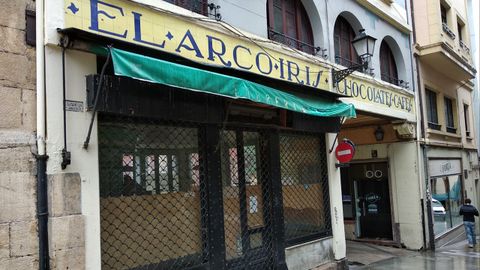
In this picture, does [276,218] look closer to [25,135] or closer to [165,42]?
[165,42]

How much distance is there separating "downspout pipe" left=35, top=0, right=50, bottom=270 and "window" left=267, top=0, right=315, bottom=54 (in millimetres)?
4192

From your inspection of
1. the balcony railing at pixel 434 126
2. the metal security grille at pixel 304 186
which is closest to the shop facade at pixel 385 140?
the balcony railing at pixel 434 126

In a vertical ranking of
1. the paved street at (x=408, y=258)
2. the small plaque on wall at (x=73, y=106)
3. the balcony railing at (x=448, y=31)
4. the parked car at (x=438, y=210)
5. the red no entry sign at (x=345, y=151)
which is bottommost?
the paved street at (x=408, y=258)

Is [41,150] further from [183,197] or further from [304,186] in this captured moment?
[304,186]

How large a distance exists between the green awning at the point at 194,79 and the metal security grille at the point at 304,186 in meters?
1.48

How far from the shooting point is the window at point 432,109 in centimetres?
1359

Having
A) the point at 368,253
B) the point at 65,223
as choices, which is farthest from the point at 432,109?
the point at 65,223

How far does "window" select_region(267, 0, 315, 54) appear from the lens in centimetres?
774

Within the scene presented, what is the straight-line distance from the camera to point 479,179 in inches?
719

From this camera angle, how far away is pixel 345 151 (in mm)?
8219

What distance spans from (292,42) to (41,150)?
209 inches

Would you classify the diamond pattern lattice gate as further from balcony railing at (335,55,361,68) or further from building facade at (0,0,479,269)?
balcony railing at (335,55,361,68)

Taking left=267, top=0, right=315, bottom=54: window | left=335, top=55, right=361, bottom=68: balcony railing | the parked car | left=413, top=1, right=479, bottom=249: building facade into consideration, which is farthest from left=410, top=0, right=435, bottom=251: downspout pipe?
left=267, top=0, right=315, bottom=54: window

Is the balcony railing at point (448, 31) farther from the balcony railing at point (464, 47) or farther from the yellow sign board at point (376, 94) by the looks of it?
the yellow sign board at point (376, 94)
